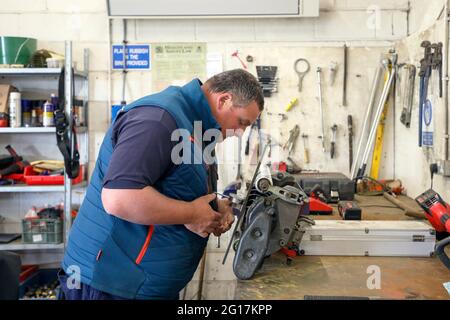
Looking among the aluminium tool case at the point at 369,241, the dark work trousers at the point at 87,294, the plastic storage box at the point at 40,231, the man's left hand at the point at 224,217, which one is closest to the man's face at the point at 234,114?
the man's left hand at the point at 224,217

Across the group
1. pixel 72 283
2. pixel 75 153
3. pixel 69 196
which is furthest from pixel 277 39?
pixel 72 283

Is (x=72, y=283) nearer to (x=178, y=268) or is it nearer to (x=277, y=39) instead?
(x=178, y=268)

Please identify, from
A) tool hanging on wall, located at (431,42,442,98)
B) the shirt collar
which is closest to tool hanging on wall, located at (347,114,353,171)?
tool hanging on wall, located at (431,42,442,98)

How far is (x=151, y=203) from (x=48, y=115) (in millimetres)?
1953

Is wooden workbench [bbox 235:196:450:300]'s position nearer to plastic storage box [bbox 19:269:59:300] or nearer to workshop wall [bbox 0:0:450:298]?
workshop wall [bbox 0:0:450:298]

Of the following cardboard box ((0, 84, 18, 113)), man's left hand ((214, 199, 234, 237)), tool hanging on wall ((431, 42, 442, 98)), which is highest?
tool hanging on wall ((431, 42, 442, 98))

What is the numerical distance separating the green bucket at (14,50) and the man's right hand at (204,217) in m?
2.07

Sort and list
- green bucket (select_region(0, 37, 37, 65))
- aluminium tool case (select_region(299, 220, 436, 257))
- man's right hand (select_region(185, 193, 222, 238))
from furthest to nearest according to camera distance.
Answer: green bucket (select_region(0, 37, 37, 65))
aluminium tool case (select_region(299, 220, 436, 257))
man's right hand (select_region(185, 193, 222, 238))

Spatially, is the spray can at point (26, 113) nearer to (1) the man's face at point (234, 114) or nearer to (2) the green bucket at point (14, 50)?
(2) the green bucket at point (14, 50)

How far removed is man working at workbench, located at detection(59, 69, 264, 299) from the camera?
109 cm

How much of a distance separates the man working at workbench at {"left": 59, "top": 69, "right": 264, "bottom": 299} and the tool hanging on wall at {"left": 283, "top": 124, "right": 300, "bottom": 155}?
1.57 metres

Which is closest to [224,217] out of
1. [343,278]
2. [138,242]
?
[138,242]

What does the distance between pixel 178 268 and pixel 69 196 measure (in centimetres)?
165

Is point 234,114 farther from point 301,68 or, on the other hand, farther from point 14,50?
point 14,50
